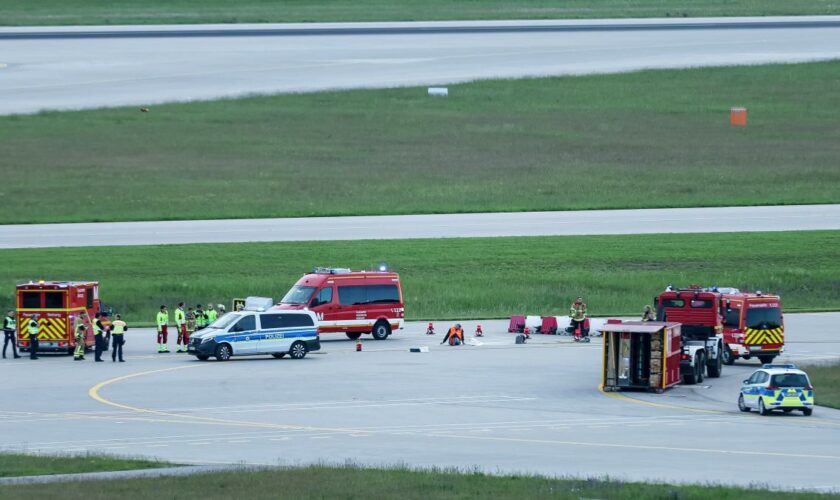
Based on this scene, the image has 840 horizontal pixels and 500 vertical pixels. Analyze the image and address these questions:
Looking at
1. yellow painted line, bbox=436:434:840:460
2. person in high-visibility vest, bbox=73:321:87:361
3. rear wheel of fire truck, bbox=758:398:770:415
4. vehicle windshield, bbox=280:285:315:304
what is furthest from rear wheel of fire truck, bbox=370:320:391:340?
yellow painted line, bbox=436:434:840:460

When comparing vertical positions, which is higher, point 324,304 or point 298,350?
point 324,304

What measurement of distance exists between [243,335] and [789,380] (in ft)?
66.1

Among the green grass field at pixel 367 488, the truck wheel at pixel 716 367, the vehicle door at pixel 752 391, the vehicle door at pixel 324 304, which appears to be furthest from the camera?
the vehicle door at pixel 324 304

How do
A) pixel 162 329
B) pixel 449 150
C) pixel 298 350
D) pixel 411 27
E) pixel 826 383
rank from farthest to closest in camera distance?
pixel 411 27 → pixel 449 150 → pixel 162 329 → pixel 298 350 → pixel 826 383

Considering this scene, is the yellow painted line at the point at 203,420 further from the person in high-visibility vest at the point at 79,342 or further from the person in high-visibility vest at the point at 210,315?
the person in high-visibility vest at the point at 210,315

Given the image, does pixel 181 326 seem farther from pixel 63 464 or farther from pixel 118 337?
pixel 63 464

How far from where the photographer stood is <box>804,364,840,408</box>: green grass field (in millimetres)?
38688

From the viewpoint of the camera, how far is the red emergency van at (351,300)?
54500 millimetres

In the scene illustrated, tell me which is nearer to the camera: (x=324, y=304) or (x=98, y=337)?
(x=98, y=337)

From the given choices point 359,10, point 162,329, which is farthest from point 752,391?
point 359,10

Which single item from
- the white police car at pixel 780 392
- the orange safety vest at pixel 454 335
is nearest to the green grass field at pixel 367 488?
the white police car at pixel 780 392

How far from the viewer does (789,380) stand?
120 ft

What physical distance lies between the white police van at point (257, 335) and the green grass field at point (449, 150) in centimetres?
2950

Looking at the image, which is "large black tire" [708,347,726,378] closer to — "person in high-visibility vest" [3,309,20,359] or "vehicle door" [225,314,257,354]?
"vehicle door" [225,314,257,354]
